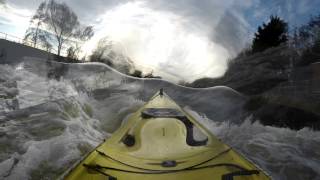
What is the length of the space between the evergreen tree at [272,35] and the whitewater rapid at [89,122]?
963 centimetres

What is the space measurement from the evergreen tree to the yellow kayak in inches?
706

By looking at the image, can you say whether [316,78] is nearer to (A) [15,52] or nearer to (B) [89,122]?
(B) [89,122]

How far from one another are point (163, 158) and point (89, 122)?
181 inches

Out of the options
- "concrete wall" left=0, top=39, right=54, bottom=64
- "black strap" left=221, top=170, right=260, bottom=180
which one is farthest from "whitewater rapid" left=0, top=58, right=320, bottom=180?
"concrete wall" left=0, top=39, right=54, bottom=64

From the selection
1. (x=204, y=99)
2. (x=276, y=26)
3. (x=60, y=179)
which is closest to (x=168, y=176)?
(x=60, y=179)

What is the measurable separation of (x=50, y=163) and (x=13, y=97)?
21.0 feet

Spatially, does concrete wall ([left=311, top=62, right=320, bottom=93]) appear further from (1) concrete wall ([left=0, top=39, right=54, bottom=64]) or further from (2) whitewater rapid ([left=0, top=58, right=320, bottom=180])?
(1) concrete wall ([left=0, top=39, right=54, bottom=64])

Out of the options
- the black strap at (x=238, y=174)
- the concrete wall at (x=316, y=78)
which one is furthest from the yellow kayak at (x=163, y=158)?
the concrete wall at (x=316, y=78)

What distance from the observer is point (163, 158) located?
3.50 meters

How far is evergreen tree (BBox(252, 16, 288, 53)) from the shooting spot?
68.5ft

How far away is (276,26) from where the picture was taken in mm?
20953

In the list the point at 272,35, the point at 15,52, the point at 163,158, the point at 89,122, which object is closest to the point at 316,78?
the point at 89,122

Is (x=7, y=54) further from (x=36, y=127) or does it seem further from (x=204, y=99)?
(x=36, y=127)

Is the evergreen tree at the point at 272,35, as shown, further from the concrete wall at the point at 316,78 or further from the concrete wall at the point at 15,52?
the concrete wall at the point at 15,52
